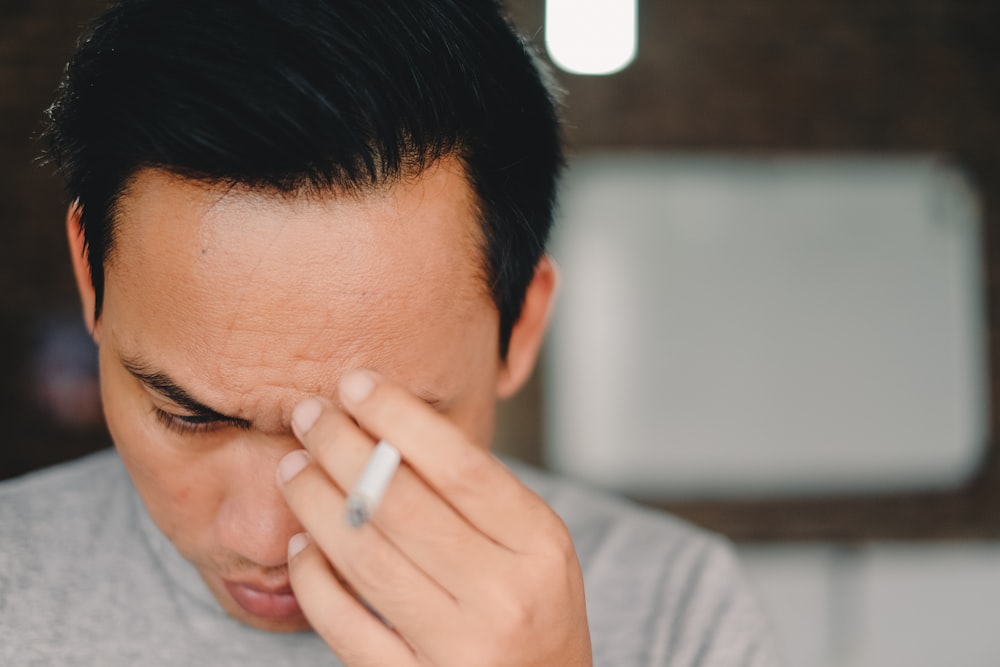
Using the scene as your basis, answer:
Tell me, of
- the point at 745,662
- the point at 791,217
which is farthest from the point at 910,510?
the point at 745,662

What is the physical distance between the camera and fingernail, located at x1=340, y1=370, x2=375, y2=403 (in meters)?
0.69

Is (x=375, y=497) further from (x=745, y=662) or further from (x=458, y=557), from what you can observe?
(x=745, y=662)

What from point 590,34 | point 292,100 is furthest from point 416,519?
point 590,34

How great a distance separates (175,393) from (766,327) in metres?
2.36

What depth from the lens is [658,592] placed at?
1.17m

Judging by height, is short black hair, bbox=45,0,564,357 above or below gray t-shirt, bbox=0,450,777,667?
above

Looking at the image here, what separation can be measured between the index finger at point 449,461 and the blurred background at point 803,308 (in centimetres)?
194

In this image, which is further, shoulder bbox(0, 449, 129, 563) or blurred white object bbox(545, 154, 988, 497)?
blurred white object bbox(545, 154, 988, 497)

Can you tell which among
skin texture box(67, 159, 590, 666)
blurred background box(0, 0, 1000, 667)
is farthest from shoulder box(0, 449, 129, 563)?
blurred background box(0, 0, 1000, 667)

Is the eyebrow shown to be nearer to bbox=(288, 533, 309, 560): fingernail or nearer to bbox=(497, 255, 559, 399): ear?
bbox=(288, 533, 309, 560): fingernail

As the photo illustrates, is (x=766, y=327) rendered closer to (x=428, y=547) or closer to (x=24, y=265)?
(x=428, y=547)

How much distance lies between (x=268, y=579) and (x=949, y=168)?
2.82 metres

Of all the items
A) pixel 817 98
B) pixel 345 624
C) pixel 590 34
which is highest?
pixel 590 34

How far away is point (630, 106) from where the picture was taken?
2658mm
